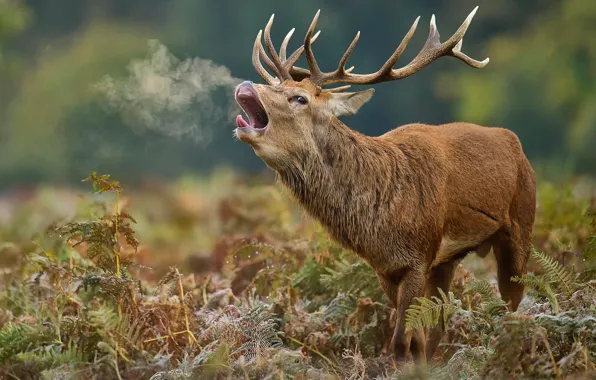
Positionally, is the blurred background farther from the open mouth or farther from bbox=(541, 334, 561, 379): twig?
bbox=(541, 334, 561, 379): twig

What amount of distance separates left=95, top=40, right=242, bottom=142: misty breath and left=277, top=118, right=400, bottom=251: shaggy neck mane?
1.59 metres

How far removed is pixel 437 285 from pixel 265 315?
1286 millimetres

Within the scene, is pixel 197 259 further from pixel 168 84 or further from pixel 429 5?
pixel 429 5

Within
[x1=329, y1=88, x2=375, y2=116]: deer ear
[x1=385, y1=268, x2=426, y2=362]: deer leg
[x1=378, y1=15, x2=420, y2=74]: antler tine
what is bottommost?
[x1=385, y1=268, x2=426, y2=362]: deer leg

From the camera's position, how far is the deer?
5.67 metres

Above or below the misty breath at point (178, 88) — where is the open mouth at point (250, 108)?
below

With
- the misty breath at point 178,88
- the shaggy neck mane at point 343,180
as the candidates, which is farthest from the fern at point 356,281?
the misty breath at point 178,88

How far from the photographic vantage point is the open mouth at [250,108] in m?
5.64

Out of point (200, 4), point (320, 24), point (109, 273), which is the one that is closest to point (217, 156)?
point (320, 24)

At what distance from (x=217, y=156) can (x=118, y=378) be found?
19.1 metres

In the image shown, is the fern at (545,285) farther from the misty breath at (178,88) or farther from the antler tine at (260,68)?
the misty breath at (178,88)

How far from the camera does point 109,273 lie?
5.47 metres

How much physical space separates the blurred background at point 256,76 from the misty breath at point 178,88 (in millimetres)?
8033

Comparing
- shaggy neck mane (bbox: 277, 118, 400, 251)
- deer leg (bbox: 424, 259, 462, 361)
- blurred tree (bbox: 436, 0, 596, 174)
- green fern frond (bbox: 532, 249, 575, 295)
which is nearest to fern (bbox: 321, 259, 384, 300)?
deer leg (bbox: 424, 259, 462, 361)
